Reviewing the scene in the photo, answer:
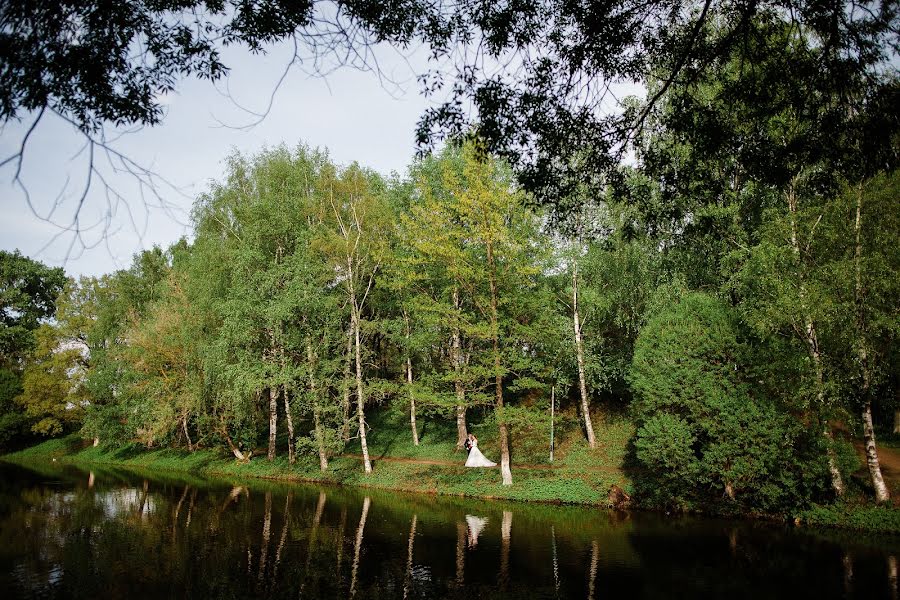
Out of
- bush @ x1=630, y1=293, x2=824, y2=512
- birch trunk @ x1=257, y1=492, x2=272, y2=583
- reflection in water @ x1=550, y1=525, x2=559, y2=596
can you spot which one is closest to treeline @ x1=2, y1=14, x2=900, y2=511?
bush @ x1=630, y1=293, x2=824, y2=512

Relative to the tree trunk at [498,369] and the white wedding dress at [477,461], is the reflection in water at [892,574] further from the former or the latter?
the white wedding dress at [477,461]

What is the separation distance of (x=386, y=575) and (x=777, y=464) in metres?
13.3

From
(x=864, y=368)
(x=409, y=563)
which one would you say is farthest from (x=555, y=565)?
(x=864, y=368)

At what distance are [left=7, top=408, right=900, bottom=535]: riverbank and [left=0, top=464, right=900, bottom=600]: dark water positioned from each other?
1047 mm

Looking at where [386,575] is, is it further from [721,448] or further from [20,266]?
[20,266]

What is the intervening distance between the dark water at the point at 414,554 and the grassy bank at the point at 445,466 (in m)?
1.63

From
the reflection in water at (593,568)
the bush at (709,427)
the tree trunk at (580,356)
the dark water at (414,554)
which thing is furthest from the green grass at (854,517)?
the tree trunk at (580,356)

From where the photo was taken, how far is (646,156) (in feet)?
29.2

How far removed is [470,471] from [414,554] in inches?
452

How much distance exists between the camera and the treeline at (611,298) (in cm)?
890

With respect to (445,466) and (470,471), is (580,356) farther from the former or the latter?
(445,466)

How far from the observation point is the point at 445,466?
25.9m

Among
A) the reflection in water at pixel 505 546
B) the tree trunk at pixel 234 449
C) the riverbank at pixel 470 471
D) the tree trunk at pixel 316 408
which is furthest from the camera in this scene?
the tree trunk at pixel 234 449

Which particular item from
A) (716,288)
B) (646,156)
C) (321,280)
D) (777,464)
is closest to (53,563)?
(646,156)
